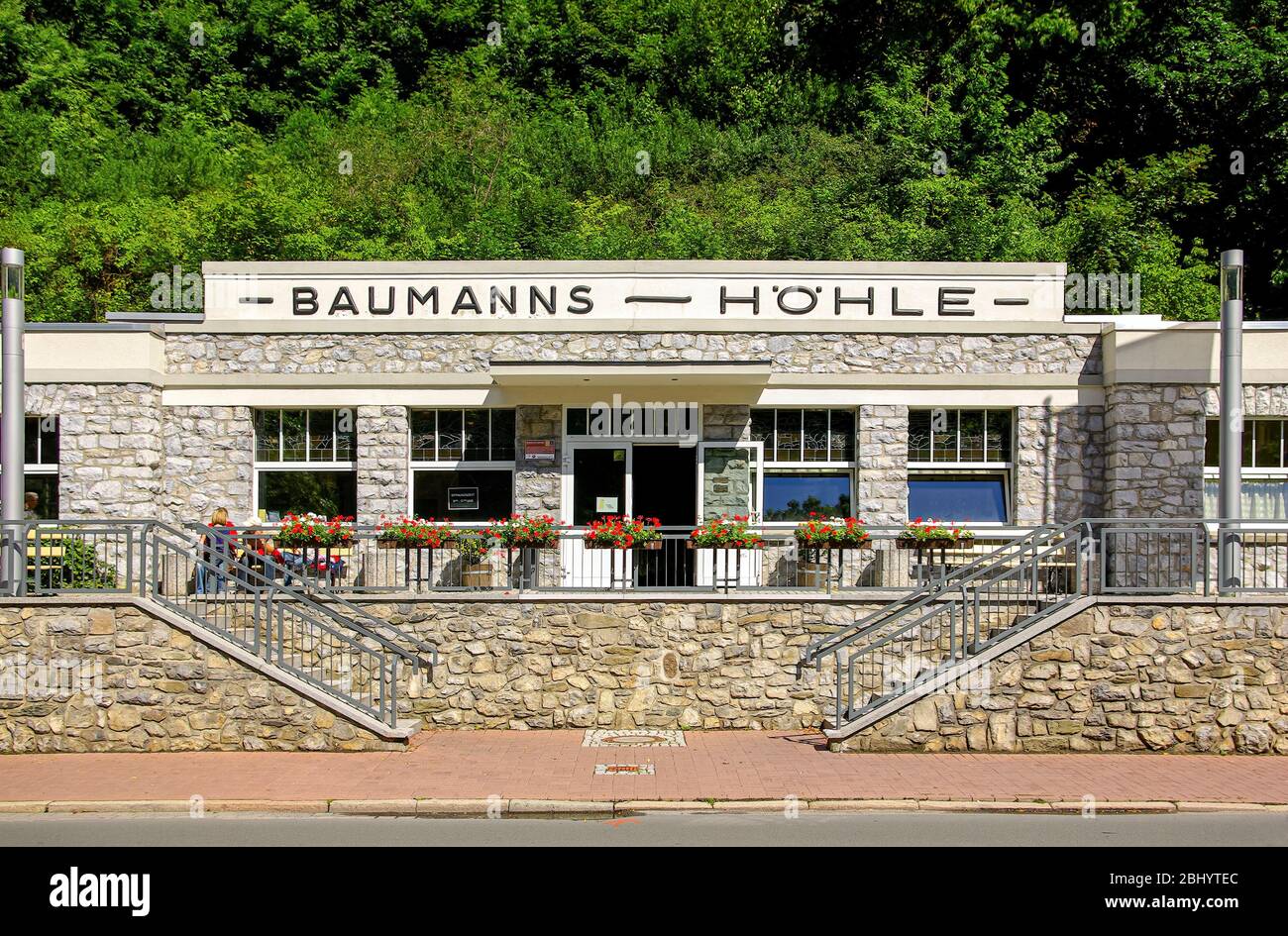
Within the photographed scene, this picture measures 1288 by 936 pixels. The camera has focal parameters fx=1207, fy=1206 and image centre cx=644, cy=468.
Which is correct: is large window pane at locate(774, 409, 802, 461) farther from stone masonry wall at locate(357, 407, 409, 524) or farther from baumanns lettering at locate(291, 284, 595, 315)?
stone masonry wall at locate(357, 407, 409, 524)

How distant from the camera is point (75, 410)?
56.4 feet

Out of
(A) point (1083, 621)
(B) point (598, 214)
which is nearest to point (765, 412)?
(A) point (1083, 621)

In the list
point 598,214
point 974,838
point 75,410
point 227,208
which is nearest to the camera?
point 974,838

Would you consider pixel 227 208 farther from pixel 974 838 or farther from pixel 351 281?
pixel 974 838

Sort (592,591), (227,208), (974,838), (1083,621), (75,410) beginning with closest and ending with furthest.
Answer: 1. (974,838)
2. (1083,621)
3. (592,591)
4. (75,410)
5. (227,208)

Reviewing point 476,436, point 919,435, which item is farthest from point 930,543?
point 476,436

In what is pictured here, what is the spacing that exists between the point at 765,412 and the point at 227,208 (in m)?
18.1

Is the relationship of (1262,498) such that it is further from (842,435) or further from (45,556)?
(45,556)

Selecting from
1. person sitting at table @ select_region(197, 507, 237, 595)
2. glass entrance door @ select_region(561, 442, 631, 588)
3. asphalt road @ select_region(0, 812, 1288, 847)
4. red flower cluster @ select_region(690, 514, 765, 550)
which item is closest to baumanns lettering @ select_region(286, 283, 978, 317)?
glass entrance door @ select_region(561, 442, 631, 588)

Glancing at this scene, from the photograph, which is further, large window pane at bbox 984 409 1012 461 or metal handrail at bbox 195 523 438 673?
large window pane at bbox 984 409 1012 461

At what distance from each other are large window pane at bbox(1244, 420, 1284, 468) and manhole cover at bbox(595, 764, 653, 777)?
10588 mm

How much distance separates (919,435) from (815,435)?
5.08 feet

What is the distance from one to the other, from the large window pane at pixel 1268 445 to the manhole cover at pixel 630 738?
372 inches

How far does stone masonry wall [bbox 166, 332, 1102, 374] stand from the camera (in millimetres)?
17781
